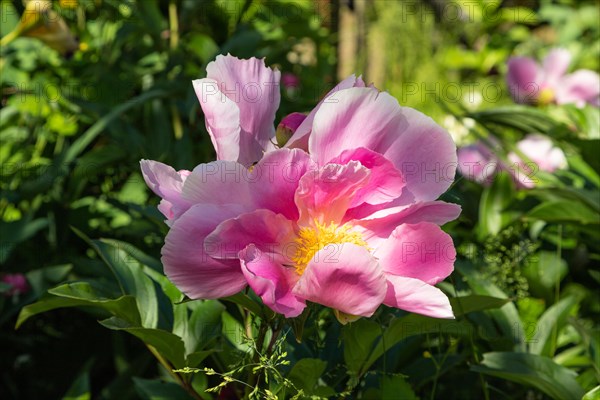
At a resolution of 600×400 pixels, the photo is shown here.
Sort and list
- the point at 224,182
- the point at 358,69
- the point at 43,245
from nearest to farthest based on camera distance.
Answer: the point at 224,182 → the point at 43,245 → the point at 358,69

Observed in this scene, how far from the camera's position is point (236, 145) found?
0.73 m

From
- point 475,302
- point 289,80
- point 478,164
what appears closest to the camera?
point 475,302

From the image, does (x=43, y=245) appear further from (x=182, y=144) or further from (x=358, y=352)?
(x=358, y=352)

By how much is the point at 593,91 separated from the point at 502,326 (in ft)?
3.27

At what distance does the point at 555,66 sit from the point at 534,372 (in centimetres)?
123

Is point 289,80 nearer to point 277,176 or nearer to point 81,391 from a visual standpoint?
point 81,391

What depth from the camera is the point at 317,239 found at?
73 centimetres

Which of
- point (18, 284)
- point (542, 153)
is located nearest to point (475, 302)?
point (18, 284)

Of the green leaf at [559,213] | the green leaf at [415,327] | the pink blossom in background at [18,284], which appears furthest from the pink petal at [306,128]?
the pink blossom in background at [18,284]

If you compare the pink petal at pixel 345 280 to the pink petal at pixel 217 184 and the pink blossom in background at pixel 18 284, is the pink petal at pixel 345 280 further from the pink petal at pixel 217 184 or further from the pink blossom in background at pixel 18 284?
the pink blossom in background at pixel 18 284

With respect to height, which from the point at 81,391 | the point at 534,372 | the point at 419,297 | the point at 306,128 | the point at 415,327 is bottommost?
the point at 81,391

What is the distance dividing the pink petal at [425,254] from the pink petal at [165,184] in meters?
0.20

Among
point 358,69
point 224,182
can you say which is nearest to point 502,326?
point 224,182

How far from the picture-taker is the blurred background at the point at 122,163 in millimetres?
1313
